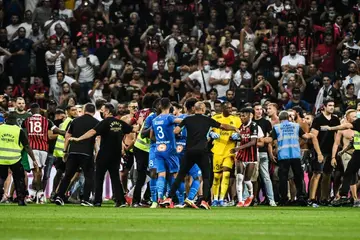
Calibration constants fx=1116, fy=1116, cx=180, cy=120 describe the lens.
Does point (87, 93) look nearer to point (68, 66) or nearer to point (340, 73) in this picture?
point (68, 66)

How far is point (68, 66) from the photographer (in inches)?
1451

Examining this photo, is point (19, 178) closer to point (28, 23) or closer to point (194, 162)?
point (194, 162)

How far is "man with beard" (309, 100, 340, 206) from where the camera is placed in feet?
90.6

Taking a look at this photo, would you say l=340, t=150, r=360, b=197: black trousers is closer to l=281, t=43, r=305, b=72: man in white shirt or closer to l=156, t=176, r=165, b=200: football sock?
l=156, t=176, r=165, b=200: football sock

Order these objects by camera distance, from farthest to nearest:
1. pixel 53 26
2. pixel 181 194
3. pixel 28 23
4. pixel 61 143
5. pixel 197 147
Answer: pixel 28 23 → pixel 53 26 → pixel 61 143 → pixel 181 194 → pixel 197 147

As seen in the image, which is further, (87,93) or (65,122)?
(87,93)

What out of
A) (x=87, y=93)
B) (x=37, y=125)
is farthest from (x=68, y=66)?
(x=37, y=125)

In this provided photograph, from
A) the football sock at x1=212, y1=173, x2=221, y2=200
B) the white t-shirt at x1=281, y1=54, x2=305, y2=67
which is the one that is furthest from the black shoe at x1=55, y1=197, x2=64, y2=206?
the white t-shirt at x1=281, y1=54, x2=305, y2=67

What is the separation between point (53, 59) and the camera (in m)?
36.8

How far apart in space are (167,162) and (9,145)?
3.75m

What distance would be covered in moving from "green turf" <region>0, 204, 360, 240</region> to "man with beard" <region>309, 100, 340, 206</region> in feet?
15.0

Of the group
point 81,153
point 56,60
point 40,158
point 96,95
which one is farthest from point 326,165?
point 56,60

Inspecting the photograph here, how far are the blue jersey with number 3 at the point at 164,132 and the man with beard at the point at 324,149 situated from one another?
15.0 ft

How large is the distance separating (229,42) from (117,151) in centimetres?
1280
